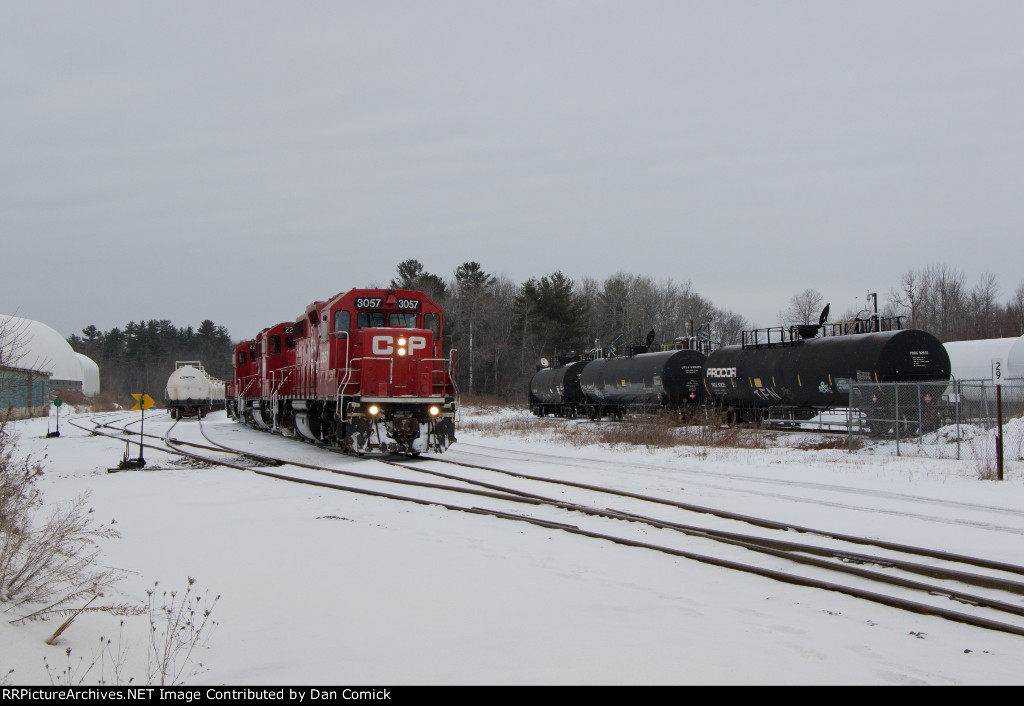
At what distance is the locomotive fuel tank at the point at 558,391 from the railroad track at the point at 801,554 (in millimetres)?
24176

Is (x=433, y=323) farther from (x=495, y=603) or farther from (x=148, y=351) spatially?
(x=148, y=351)

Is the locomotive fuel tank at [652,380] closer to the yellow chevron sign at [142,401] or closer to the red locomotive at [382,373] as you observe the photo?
the red locomotive at [382,373]

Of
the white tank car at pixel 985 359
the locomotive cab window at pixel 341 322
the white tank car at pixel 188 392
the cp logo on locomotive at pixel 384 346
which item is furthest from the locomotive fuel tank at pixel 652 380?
the white tank car at pixel 188 392

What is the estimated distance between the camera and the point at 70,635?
5270 mm

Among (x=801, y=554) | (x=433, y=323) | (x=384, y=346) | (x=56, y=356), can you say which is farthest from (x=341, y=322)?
(x=56, y=356)

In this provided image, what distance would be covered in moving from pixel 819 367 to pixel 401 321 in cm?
1261

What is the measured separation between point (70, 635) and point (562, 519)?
20.4 feet

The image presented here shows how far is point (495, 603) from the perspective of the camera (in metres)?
6.28

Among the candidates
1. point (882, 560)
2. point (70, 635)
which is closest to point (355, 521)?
point (70, 635)

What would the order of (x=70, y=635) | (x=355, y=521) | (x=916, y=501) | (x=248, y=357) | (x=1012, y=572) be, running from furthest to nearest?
(x=248, y=357) < (x=916, y=501) < (x=355, y=521) < (x=1012, y=572) < (x=70, y=635)

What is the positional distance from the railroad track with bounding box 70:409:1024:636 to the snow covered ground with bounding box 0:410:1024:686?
18cm

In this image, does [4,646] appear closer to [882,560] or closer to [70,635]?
[70,635]

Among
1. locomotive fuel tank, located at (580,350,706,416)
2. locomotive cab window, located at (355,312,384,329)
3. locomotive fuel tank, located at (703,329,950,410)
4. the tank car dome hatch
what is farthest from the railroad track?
the tank car dome hatch

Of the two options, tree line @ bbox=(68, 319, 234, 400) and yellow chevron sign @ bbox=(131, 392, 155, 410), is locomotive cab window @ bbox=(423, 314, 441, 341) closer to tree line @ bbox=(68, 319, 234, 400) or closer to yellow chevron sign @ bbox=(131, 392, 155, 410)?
yellow chevron sign @ bbox=(131, 392, 155, 410)
